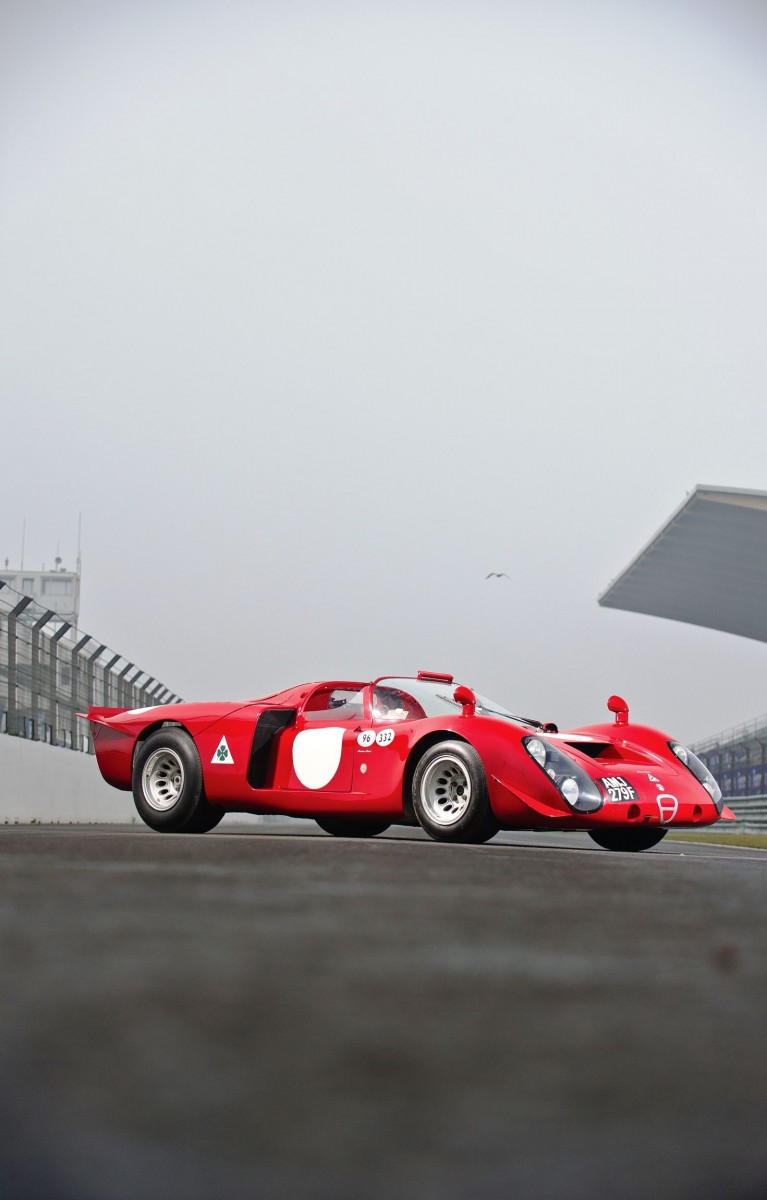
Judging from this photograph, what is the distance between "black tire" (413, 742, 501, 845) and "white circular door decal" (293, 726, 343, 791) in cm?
70

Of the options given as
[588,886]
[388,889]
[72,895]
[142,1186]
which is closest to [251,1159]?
[142,1186]

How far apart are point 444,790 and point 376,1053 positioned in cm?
612

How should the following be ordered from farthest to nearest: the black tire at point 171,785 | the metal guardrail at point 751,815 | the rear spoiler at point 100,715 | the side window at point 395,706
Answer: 1. the metal guardrail at point 751,815
2. the rear spoiler at point 100,715
3. the black tire at point 171,785
4. the side window at point 395,706

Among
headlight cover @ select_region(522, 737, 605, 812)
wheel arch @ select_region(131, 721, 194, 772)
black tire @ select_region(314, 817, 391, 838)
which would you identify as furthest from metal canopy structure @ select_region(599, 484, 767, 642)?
headlight cover @ select_region(522, 737, 605, 812)

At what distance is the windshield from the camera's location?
8305 mm

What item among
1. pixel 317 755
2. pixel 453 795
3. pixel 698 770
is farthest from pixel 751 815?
pixel 453 795

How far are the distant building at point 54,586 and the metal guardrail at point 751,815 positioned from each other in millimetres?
36774

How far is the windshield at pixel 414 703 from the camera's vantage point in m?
8.30

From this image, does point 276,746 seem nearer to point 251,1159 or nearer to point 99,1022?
point 99,1022

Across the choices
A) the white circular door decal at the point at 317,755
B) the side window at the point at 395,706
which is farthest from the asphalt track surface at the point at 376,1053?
the side window at the point at 395,706

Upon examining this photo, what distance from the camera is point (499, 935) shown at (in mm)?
2586

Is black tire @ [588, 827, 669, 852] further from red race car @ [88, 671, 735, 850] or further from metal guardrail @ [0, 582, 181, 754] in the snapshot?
metal guardrail @ [0, 582, 181, 754]

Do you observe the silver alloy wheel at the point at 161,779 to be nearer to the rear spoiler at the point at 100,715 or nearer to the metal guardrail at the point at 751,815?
the rear spoiler at the point at 100,715

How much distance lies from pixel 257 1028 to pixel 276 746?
7.00m
